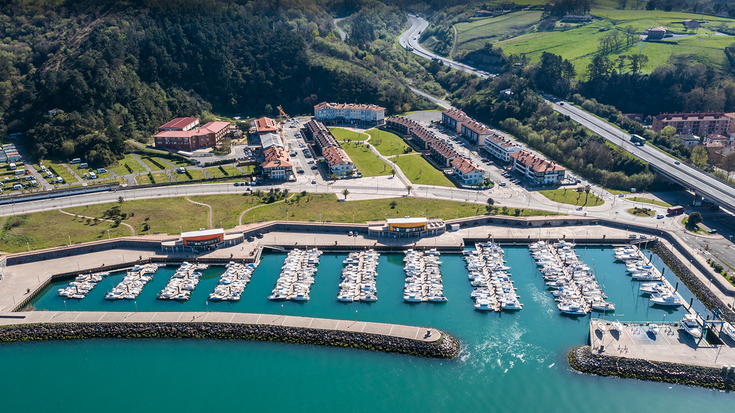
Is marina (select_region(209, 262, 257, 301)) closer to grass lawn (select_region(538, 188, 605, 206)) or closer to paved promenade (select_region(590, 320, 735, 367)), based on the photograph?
paved promenade (select_region(590, 320, 735, 367))

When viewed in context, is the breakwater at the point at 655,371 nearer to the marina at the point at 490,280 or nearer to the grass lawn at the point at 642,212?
the marina at the point at 490,280

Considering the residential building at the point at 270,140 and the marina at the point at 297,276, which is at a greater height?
the residential building at the point at 270,140

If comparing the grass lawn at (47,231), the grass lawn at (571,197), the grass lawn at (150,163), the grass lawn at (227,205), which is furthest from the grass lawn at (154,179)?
the grass lawn at (571,197)

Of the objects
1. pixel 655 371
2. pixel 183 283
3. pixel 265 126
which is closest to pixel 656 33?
pixel 265 126

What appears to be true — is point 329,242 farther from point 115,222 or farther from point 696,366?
point 696,366

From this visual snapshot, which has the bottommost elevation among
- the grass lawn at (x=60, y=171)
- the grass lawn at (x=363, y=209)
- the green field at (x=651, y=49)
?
the grass lawn at (x=363, y=209)

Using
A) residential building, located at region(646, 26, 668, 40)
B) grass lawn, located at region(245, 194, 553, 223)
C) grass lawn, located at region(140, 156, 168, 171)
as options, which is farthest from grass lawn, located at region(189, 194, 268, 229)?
residential building, located at region(646, 26, 668, 40)

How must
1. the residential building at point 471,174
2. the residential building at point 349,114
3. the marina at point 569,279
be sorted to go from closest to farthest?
the marina at point 569,279 → the residential building at point 471,174 → the residential building at point 349,114
